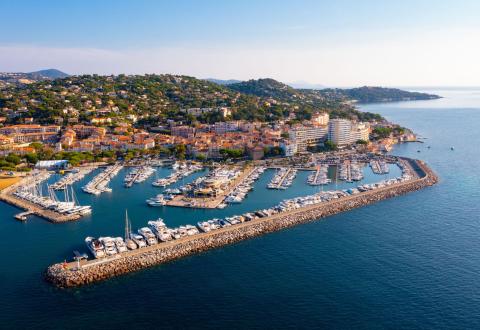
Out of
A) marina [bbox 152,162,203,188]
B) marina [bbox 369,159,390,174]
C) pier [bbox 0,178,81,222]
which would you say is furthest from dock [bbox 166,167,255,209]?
marina [bbox 369,159,390,174]

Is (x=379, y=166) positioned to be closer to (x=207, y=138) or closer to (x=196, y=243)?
(x=207, y=138)

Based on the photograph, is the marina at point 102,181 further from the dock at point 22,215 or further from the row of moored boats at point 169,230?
the row of moored boats at point 169,230

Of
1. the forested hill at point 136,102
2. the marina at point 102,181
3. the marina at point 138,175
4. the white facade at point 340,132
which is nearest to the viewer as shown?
the marina at point 102,181

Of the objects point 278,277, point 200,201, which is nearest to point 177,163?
point 200,201

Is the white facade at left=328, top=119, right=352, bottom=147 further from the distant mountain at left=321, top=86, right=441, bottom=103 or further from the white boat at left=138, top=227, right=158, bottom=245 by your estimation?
the distant mountain at left=321, top=86, right=441, bottom=103

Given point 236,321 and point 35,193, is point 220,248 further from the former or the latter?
point 35,193

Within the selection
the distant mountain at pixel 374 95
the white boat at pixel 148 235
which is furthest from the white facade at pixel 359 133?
the distant mountain at pixel 374 95

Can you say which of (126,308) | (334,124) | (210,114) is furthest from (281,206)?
(210,114)
